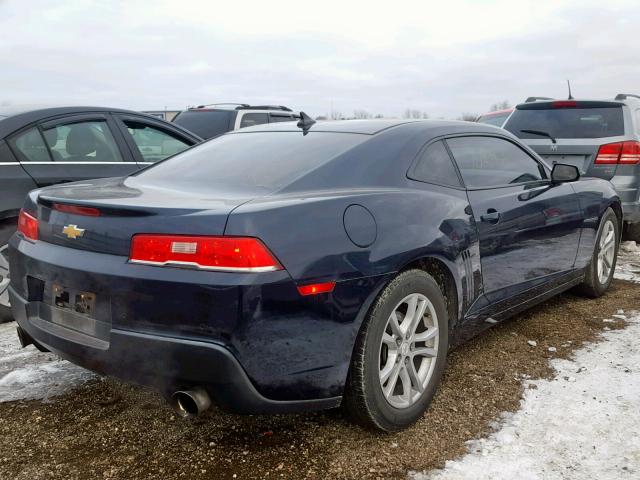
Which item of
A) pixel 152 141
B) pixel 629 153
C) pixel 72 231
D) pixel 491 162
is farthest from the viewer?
pixel 629 153

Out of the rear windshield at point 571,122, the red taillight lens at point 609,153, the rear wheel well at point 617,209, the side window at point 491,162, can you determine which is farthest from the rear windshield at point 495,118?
the side window at point 491,162

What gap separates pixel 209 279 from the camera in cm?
210

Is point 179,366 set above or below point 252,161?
below

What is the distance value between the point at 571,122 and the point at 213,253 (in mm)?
5417

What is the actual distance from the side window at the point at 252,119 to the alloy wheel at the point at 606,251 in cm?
583

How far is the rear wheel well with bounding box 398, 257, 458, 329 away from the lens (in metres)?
2.80

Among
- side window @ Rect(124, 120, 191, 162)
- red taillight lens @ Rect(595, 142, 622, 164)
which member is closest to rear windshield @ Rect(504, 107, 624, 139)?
red taillight lens @ Rect(595, 142, 622, 164)

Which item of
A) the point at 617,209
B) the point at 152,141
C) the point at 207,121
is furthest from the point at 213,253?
the point at 207,121

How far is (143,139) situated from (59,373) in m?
2.33

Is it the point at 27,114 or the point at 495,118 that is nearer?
the point at 27,114

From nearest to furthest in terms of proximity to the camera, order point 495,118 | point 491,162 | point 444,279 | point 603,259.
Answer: point 444,279
point 491,162
point 603,259
point 495,118

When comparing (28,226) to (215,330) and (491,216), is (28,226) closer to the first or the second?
(215,330)

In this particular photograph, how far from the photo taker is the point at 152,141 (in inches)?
203

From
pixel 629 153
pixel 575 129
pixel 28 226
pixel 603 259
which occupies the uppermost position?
pixel 575 129
